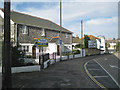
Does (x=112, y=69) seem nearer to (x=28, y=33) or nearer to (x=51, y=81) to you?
(x=51, y=81)

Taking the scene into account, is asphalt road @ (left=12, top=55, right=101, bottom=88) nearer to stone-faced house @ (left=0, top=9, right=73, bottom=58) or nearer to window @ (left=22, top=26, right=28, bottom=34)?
stone-faced house @ (left=0, top=9, right=73, bottom=58)

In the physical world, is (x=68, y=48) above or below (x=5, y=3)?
below

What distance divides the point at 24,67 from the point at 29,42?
10.8 meters

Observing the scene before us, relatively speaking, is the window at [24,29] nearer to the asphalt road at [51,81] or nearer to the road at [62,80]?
the road at [62,80]

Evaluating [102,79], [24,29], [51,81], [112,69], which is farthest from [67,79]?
[24,29]

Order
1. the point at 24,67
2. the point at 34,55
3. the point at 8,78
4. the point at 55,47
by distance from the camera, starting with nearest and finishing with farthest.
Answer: the point at 8,78 → the point at 24,67 → the point at 34,55 → the point at 55,47

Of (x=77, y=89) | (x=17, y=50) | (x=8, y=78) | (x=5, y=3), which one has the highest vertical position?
(x=5, y=3)

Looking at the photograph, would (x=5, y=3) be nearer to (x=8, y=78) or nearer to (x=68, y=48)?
(x=8, y=78)

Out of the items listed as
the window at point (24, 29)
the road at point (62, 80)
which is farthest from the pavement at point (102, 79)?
the window at point (24, 29)

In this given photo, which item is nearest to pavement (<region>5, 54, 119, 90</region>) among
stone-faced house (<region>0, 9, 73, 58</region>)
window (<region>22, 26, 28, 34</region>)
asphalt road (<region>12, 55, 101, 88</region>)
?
asphalt road (<region>12, 55, 101, 88</region>)

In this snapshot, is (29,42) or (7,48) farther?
(29,42)

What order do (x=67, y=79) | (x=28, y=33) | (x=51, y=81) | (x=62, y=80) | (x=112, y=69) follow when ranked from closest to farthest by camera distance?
(x=51, y=81) → (x=62, y=80) → (x=67, y=79) → (x=112, y=69) → (x=28, y=33)

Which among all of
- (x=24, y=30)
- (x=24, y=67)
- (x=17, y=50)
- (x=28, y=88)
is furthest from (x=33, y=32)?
(x=28, y=88)

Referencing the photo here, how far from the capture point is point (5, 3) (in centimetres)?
557
